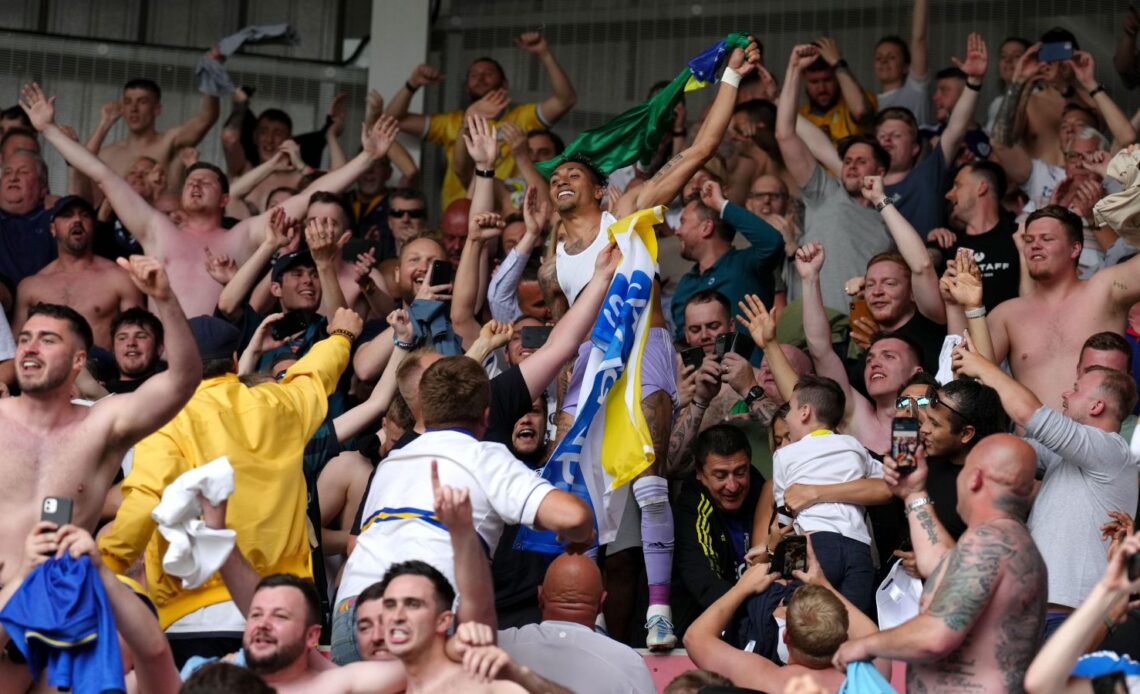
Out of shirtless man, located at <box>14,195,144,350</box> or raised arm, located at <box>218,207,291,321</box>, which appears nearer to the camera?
raised arm, located at <box>218,207,291,321</box>

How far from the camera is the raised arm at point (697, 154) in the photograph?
8.13 meters

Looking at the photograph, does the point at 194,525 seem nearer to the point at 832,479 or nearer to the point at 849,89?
the point at 832,479

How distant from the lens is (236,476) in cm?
654

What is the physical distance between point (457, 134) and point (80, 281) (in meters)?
3.66

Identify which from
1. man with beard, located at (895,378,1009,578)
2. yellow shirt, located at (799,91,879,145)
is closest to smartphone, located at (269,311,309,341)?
man with beard, located at (895,378,1009,578)

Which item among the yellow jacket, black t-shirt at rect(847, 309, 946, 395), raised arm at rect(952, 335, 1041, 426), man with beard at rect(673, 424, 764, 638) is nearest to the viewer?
the yellow jacket

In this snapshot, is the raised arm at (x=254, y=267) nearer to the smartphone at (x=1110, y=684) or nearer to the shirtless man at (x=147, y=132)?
the shirtless man at (x=147, y=132)

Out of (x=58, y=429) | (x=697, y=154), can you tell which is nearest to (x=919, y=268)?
(x=697, y=154)

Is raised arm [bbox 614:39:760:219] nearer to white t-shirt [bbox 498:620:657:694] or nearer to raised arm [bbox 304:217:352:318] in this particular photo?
raised arm [bbox 304:217:352:318]

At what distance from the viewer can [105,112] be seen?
12.1 meters

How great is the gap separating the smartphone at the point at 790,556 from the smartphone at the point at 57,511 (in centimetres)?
284

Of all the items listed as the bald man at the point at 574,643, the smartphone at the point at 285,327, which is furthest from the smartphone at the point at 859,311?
the bald man at the point at 574,643

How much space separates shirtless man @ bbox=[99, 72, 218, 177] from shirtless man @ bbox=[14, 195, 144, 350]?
6.28 ft

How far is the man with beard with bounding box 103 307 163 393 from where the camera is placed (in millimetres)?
8664
